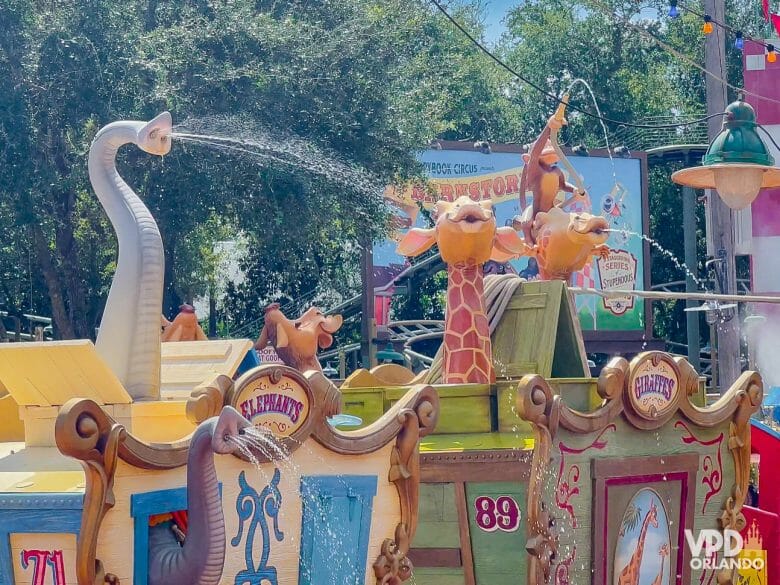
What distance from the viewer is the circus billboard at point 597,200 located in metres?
23.1

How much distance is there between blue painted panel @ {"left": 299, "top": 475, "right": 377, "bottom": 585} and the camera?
5730mm

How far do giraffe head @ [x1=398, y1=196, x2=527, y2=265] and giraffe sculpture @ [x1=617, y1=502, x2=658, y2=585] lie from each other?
1850 mm

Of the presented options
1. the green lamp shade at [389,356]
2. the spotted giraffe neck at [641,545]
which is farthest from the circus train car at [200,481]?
the green lamp shade at [389,356]

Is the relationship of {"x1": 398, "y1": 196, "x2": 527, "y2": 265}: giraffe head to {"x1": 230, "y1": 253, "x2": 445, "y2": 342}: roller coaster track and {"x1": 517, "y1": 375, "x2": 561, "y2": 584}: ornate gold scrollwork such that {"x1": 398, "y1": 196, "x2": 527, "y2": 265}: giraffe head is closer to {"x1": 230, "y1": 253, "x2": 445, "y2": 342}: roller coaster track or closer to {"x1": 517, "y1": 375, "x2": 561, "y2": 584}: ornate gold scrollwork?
{"x1": 517, "y1": 375, "x2": 561, "y2": 584}: ornate gold scrollwork

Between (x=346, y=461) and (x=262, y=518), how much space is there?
21.2 inches

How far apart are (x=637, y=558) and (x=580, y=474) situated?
0.79 meters

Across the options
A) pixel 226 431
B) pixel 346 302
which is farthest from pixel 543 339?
pixel 346 302

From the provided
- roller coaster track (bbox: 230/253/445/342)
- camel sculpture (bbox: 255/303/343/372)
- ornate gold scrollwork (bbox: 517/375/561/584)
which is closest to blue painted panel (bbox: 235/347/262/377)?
ornate gold scrollwork (bbox: 517/375/561/584)

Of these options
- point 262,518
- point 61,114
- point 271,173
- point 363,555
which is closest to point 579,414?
point 363,555

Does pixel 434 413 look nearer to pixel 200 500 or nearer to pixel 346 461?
pixel 346 461

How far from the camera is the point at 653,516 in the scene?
24.7ft

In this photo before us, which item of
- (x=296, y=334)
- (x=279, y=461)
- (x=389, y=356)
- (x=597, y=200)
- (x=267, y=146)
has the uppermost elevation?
(x=267, y=146)

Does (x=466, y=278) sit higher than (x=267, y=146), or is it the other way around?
(x=267, y=146)

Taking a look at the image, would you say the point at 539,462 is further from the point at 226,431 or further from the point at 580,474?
the point at 226,431
